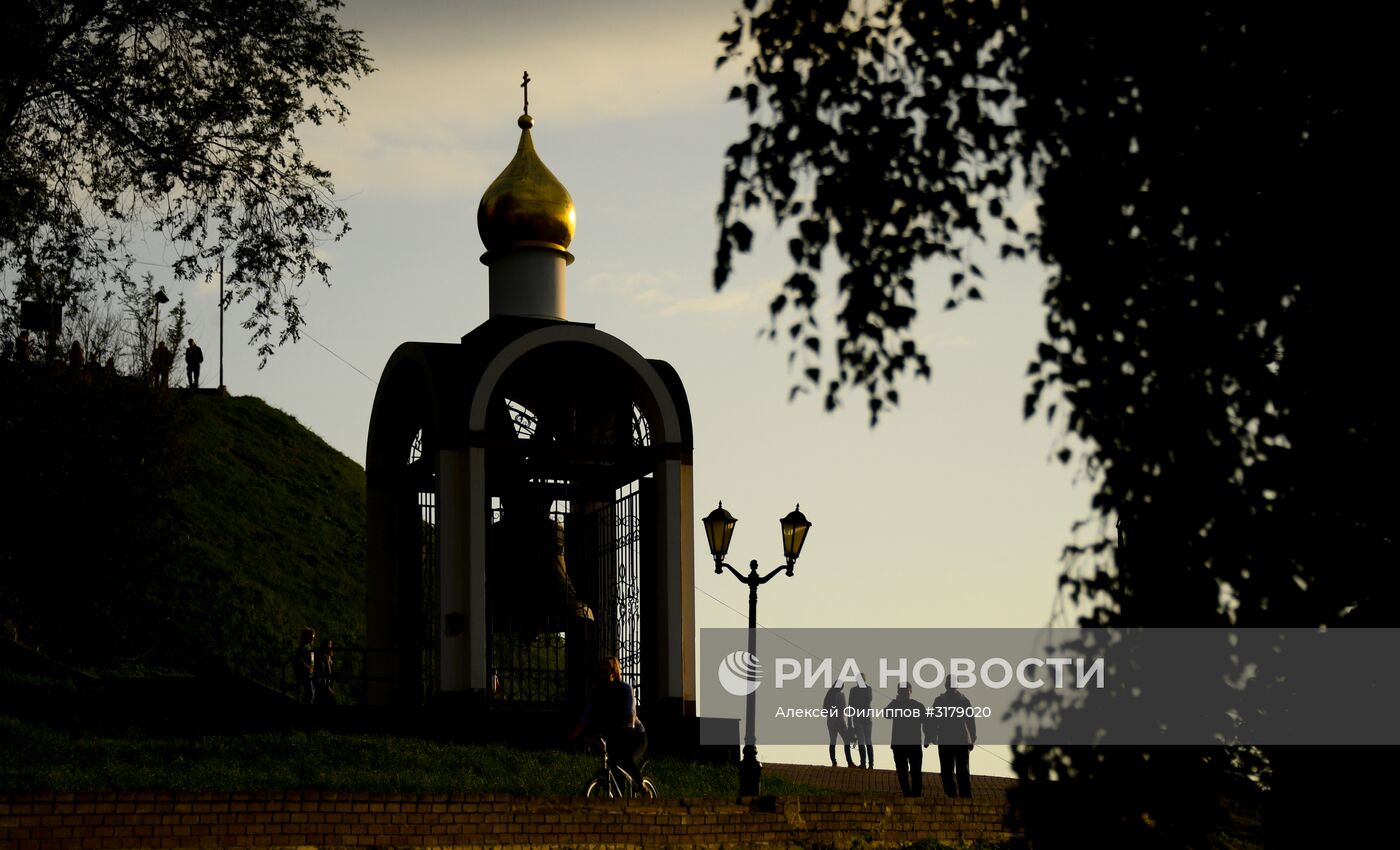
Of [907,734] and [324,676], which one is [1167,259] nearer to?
[907,734]

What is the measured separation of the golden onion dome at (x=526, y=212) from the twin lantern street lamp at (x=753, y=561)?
24.4 feet

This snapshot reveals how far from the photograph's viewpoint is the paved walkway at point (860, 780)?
23.2m

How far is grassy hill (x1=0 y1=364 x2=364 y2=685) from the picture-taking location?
96.5 ft

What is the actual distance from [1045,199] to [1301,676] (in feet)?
6.85

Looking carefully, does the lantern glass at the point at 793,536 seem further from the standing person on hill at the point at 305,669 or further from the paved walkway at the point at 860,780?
the standing person on hill at the point at 305,669

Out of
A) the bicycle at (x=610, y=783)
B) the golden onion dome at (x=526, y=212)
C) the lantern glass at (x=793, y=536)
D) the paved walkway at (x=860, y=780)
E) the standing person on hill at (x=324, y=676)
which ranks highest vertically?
the golden onion dome at (x=526, y=212)

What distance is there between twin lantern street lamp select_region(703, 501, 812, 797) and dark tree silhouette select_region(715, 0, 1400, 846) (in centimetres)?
1085

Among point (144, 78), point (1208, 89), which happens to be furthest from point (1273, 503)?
point (144, 78)

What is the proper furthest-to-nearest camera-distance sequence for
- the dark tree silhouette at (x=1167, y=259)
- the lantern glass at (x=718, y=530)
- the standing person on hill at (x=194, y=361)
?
1. the standing person on hill at (x=194, y=361)
2. the lantern glass at (x=718, y=530)
3. the dark tree silhouette at (x=1167, y=259)

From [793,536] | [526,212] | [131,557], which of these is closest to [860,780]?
[793,536]

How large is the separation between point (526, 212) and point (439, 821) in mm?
11938

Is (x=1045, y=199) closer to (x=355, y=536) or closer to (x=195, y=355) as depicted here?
(x=355, y=536)

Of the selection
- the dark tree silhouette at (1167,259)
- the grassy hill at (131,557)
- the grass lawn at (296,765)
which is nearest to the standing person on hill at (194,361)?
the grassy hill at (131,557)

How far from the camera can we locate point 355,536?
1734 inches
